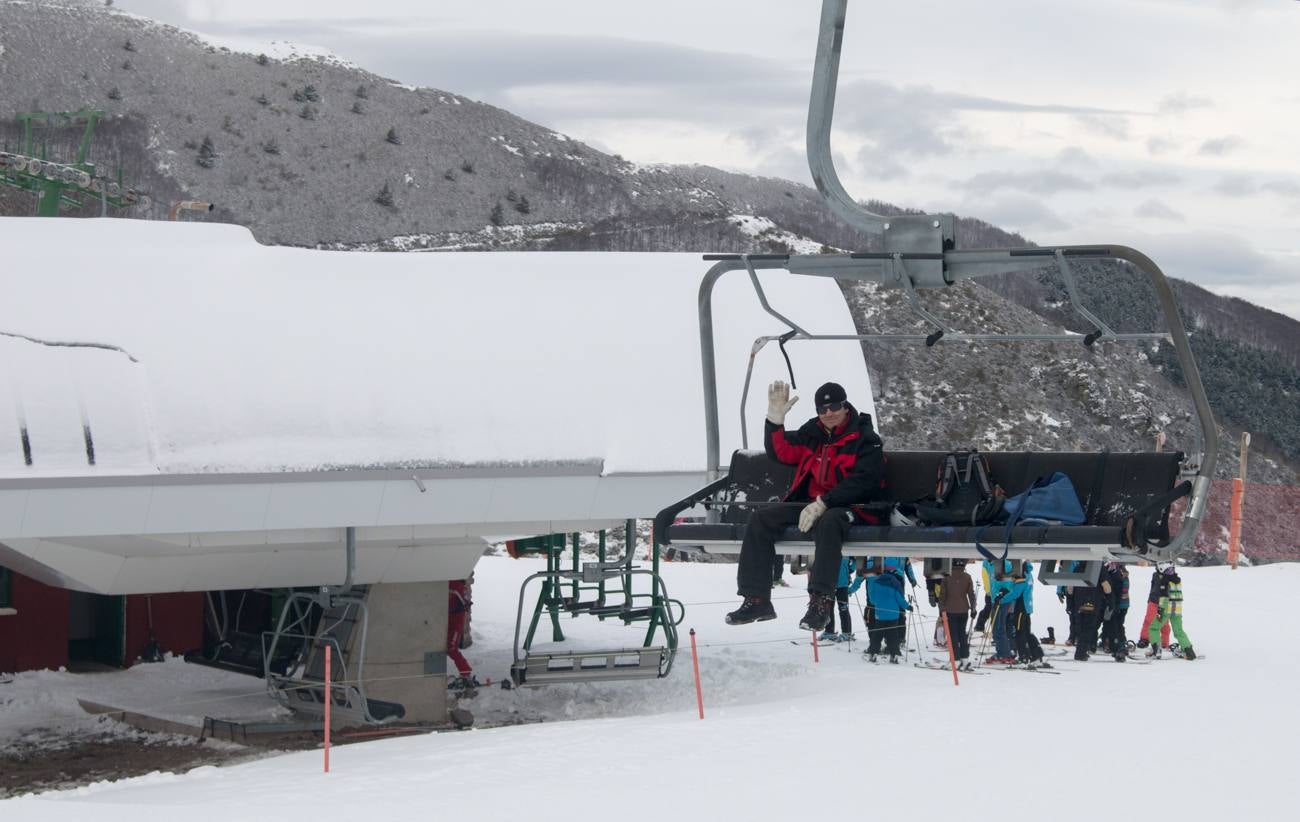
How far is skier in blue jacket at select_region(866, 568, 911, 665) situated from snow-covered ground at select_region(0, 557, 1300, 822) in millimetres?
398

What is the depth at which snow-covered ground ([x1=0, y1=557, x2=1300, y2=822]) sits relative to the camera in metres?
12.0

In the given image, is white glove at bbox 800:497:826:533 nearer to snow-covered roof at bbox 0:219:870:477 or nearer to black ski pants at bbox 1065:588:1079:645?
snow-covered roof at bbox 0:219:870:477

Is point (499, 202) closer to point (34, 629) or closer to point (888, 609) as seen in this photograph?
point (34, 629)

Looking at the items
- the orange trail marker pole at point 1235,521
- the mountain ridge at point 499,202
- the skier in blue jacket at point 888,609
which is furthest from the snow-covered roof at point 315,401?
the mountain ridge at point 499,202

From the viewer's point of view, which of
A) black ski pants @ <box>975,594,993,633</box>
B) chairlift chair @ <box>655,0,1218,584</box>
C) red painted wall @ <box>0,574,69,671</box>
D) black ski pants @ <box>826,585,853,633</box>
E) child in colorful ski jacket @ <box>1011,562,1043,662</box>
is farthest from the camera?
black ski pants @ <box>826,585,853,633</box>

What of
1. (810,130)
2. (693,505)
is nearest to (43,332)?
(693,505)

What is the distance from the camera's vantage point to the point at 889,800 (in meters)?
12.1

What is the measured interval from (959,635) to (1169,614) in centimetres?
289

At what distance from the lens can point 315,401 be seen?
→ 1802 cm

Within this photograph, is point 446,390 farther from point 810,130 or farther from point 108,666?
point 810,130

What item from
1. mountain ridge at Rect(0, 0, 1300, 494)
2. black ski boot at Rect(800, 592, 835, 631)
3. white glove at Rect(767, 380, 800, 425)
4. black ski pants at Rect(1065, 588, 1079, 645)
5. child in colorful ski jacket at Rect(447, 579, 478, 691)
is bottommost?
child in colorful ski jacket at Rect(447, 579, 478, 691)

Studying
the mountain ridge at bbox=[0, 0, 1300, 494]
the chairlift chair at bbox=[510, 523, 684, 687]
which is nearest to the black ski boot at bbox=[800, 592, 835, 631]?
the chairlift chair at bbox=[510, 523, 684, 687]

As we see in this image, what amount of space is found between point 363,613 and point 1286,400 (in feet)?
191

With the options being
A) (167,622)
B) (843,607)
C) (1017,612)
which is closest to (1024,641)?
(1017,612)
